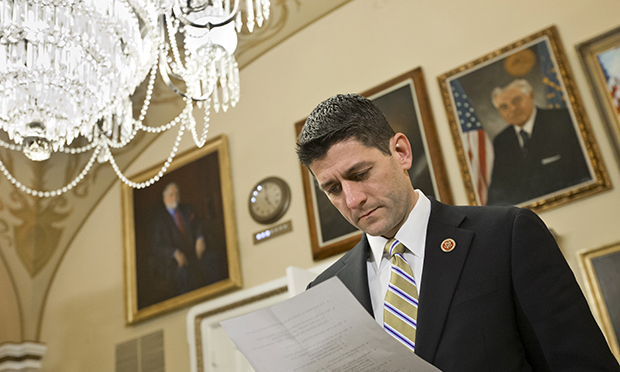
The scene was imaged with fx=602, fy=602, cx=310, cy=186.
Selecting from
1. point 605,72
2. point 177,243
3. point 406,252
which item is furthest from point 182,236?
point 406,252

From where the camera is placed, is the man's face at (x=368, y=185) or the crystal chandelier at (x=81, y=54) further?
the crystal chandelier at (x=81, y=54)

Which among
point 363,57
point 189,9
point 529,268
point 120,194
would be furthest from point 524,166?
point 120,194

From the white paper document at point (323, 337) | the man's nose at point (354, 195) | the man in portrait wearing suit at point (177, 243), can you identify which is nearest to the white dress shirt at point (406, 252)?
the man's nose at point (354, 195)

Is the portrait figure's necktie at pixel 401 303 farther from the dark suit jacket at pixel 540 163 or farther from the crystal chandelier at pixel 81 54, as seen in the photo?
the dark suit jacket at pixel 540 163

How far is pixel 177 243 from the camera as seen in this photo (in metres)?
6.29

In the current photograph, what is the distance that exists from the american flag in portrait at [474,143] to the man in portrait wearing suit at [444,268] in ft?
9.60

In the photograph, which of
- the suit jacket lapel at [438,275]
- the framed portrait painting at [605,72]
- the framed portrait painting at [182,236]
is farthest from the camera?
the framed portrait painting at [182,236]

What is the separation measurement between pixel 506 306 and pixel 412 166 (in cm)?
363

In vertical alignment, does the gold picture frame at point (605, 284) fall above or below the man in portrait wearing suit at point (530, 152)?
below

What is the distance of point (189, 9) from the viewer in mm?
3480

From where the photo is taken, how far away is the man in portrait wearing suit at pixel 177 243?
6027 mm

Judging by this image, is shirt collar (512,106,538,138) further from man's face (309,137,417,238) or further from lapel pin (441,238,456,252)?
lapel pin (441,238,456,252)

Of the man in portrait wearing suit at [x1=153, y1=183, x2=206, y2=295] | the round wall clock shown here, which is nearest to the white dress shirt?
the round wall clock

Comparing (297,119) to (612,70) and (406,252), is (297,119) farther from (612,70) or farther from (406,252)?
(406,252)
